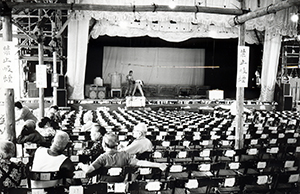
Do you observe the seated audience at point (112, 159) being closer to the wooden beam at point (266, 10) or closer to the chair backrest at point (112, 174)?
the chair backrest at point (112, 174)

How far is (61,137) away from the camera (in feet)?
12.6

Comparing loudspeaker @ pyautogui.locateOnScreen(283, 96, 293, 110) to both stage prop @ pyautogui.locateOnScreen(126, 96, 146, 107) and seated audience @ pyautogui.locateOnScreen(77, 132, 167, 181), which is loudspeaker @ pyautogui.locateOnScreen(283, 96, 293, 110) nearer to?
stage prop @ pyautogui.locateOnScreen(126, 96, 146, 107)

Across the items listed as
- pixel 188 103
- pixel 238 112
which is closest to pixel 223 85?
pixel 188 103

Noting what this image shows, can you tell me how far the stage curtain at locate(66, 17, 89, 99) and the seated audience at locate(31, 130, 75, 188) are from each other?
42.9 ft

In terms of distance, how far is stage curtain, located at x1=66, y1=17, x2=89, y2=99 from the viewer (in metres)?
16.5

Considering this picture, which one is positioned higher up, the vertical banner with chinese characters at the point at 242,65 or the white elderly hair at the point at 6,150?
the vertical banner with chinese characters at the point at 242,65

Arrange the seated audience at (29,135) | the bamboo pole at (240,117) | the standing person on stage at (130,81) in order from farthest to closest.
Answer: the standing person on stage at (130,81) < the bamboo pole at (240,117) < the seated audience at (29,135)

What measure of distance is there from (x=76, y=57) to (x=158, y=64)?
7889mm

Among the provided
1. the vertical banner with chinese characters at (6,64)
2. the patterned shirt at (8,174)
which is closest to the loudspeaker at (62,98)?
the vertical banner with chinese characters at (6,64)

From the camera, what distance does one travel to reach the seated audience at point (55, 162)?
3.76 metres

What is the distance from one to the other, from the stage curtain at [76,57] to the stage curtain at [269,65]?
10.9 meters

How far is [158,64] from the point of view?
2312 centimetres

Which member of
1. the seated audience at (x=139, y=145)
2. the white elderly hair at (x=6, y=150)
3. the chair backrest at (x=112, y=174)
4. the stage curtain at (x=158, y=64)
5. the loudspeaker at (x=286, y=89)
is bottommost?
the chair backrest at (x=112, y=174)

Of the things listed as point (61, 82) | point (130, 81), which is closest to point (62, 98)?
point (61, 82)
